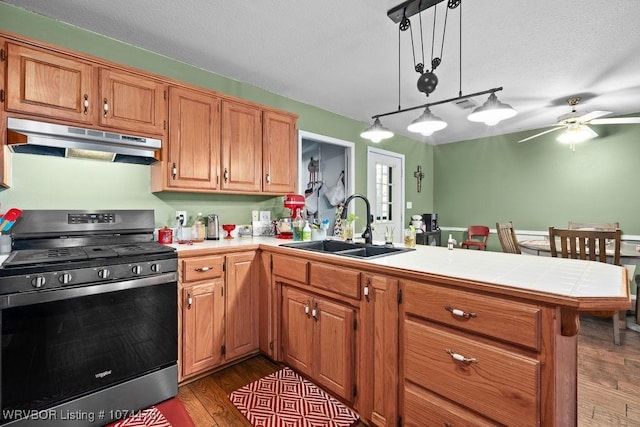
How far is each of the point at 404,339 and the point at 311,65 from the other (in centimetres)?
236

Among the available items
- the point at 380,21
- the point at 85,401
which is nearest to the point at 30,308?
the point at 85,401

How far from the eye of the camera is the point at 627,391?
2.05 metres

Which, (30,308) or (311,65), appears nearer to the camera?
(30,308)

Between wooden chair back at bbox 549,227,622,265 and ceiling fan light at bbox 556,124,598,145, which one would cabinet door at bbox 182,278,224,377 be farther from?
ceiling fan light at bbox 556,124,598,145

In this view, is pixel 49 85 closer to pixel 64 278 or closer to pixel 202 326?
pixel 64 278

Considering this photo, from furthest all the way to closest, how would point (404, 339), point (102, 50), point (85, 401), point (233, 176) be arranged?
point (233, 176) < point (102, 50) < point (85, 401) < point (404, 339)

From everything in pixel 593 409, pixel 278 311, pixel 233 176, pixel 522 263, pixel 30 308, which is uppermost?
pixel 233 176

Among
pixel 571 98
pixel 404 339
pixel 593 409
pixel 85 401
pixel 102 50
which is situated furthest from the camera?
pixel 571 98

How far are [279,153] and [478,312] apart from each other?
2.30 metres

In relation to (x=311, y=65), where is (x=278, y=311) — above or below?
below

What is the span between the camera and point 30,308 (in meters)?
1.46

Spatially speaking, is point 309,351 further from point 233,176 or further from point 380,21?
point 380,21

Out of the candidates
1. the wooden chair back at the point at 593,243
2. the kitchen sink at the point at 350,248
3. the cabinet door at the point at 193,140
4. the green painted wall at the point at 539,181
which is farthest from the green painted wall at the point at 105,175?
the green painted wall at the point at 539,181

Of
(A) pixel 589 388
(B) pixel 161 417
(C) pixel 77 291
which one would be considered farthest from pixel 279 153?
(A) pixel 589 388
